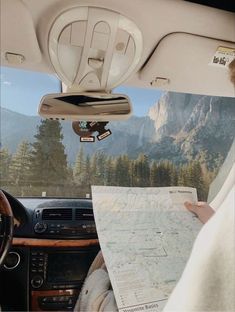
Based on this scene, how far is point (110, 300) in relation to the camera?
0.82 meters

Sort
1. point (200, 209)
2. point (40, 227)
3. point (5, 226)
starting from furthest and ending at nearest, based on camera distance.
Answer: point (40, 227), point (200, 209), point (5, 226)

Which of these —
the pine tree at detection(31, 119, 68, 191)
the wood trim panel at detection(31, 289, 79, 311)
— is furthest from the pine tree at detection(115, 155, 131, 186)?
the wood trim panel at detection(31, 289, 79, 311)

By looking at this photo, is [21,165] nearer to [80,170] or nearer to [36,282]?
[80,170]

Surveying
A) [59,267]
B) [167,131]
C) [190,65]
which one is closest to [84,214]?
[59,267]

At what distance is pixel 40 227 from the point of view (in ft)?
3.86

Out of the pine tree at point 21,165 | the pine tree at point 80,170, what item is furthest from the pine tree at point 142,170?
the pine tree at point 21,165

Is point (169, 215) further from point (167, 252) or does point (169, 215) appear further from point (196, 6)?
point (196, 6)

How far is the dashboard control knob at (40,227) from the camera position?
3.83 feet

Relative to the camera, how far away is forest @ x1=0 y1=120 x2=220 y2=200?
126 cm

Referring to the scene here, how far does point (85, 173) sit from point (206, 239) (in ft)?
3.04

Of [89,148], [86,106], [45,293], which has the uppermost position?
[86,106]

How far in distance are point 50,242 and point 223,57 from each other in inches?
36.9

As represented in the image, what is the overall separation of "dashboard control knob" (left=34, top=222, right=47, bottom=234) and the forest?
17 cm

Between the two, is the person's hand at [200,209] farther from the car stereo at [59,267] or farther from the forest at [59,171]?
the car stereo at [59,267]
